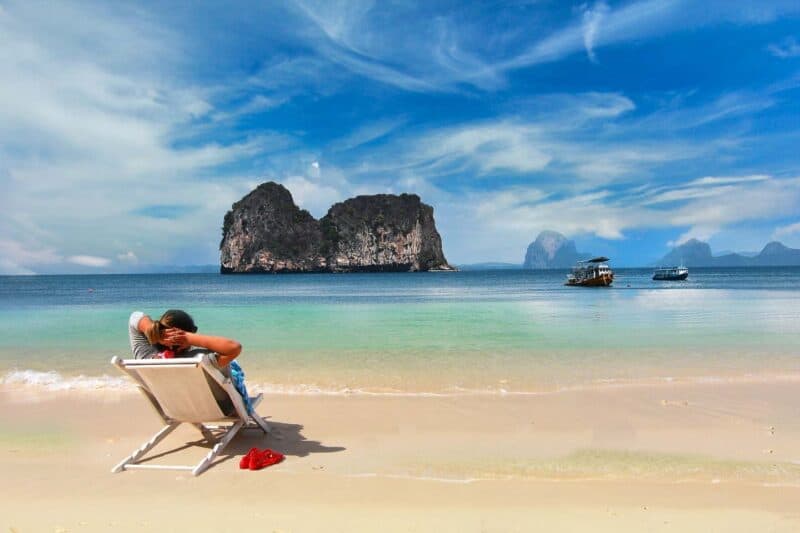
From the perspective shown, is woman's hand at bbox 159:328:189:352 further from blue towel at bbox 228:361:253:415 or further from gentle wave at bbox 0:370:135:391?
gentle wave at bbox 0:370:135:391

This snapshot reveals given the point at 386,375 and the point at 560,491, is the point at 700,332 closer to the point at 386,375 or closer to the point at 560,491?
the point at 386,375

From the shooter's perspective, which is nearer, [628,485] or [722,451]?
[628,485]

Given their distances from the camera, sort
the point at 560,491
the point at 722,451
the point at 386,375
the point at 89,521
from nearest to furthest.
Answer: the point at 89,521 → the point at 560,491 → the point at 722,451 → the point at 386,375

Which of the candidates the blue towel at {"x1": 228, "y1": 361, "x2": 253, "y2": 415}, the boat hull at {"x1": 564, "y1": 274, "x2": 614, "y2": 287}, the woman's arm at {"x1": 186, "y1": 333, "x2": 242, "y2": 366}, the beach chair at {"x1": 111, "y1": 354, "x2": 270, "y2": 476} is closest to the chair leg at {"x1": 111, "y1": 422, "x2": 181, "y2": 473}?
the beach chair at {"x1": 111, "y1": 354, "x2": 270, "y2": 476}

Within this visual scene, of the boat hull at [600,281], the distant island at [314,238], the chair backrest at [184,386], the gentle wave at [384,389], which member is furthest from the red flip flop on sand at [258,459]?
the distant island at [314,238]

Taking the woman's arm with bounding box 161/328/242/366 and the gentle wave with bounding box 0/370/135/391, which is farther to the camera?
the gentle wave with bounding box 0/370/135/391

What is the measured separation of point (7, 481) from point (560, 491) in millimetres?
4603

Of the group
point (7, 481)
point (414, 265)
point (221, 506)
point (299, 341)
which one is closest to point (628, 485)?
point (221, 506)

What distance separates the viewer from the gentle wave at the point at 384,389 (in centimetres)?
805

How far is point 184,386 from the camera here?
4.86 metres

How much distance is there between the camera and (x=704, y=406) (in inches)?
276

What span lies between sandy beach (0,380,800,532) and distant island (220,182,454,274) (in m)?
157

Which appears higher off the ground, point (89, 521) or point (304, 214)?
point (304, 214)

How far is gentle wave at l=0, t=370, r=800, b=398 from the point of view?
8.05 meters
